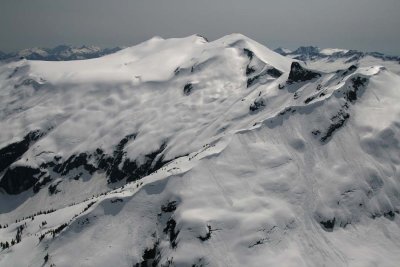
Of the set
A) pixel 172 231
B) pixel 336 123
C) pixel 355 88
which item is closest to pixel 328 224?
pixel 172 231

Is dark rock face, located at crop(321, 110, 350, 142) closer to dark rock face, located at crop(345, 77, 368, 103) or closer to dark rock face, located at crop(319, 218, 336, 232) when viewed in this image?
dark rock face, located at crop(345, 77, 368, 103)

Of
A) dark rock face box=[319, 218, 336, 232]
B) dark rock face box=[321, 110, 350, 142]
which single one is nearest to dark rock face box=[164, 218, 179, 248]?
dark rock face box=[319, 218, 336, 232]

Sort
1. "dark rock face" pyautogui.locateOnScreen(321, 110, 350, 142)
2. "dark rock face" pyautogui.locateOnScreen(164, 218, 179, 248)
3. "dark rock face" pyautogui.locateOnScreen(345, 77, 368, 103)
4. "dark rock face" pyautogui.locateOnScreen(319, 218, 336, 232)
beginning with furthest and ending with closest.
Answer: "dark rock face" pyautogui.locateOnScreen(345, 77, 368, 103) < "dark rock face" pyautogui.locateOnScreen(321, 110, 350, 142) < "dark rock face" pyautogui.locateOnScreen(319, 218, 336, 232) < "dark rock face" pyautogui.locateOnScreen(164, 218, 179, 248)

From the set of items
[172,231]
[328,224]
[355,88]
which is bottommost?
[328,224]

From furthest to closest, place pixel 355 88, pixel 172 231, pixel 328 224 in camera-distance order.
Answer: pixel 355 88, pixel 328 224, pixel 172 231

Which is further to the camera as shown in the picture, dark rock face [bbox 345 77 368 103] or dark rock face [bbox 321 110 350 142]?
dark rock face [bbox 345 77 368 103]

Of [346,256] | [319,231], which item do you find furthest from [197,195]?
[346,256]

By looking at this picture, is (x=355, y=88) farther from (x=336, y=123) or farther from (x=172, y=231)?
(x=172, y=231)

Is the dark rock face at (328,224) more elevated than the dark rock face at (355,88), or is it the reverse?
the dark rock face at (355,88)

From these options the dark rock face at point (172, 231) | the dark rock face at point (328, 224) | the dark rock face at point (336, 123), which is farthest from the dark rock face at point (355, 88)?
the dark rock face at point (172, 231)

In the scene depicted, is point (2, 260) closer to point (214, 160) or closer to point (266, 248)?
point (214, 160)

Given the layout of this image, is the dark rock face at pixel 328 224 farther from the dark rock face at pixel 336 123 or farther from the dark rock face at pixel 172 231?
the dark rock face at pixel 172 231
